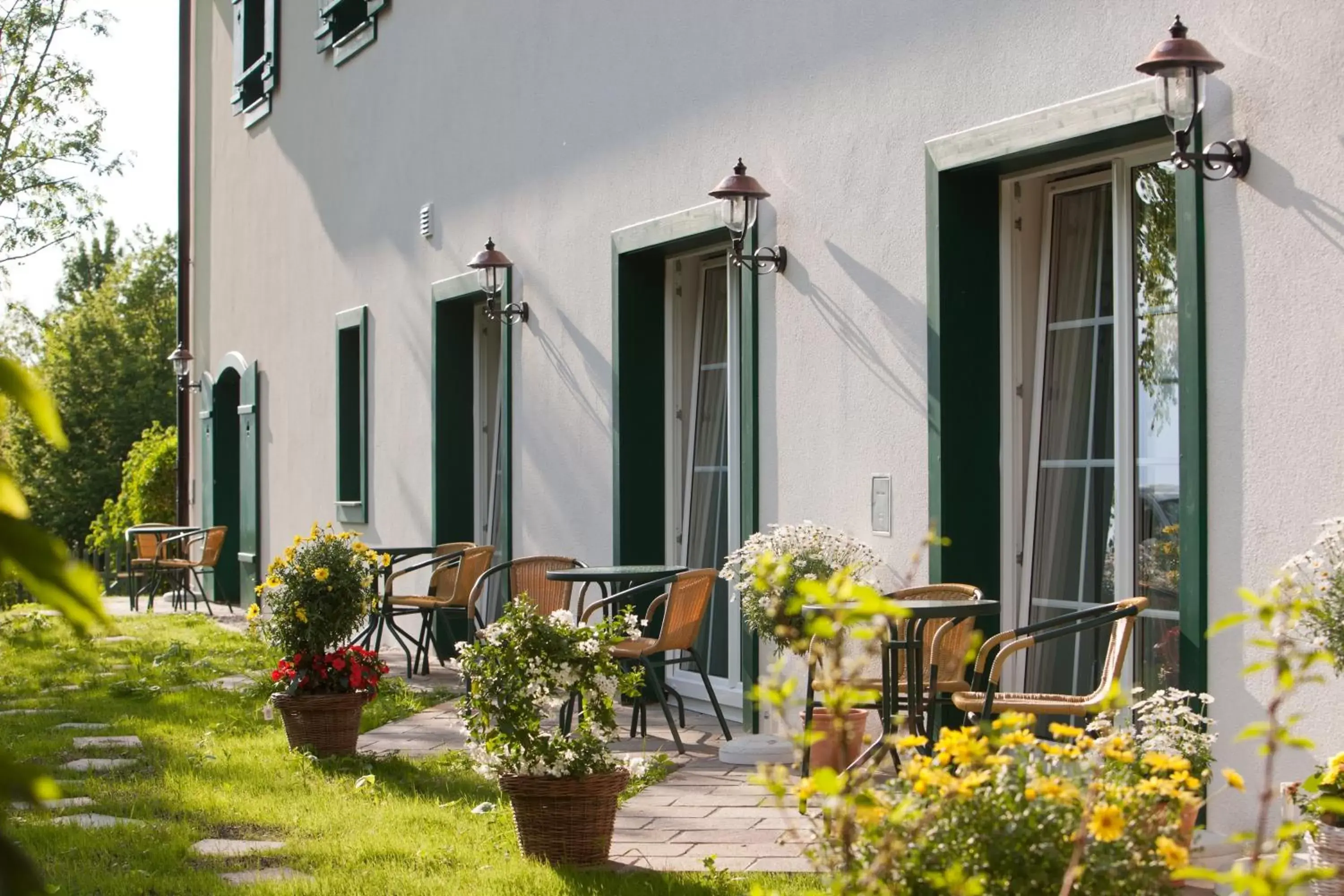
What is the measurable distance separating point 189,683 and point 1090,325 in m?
6.13

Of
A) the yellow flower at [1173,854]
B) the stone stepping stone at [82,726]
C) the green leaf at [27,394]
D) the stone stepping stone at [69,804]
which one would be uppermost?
the green leaf at [27,394]

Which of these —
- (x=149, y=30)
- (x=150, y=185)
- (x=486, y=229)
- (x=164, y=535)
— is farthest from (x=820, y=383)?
(x=150, y=185)

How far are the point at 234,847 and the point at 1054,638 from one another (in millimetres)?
2763

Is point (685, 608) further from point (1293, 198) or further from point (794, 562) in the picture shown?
point (1293, 198)

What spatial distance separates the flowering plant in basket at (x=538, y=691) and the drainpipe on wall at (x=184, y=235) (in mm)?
13041

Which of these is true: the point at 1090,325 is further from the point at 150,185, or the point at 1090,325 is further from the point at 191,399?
the point at 150,185

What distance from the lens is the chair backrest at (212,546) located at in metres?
14.8

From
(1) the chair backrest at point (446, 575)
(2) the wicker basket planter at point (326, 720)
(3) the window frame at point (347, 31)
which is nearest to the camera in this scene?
(2) the wicker basket planter at point (326, 720)

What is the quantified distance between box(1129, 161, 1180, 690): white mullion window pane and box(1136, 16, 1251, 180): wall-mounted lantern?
46 centimetres

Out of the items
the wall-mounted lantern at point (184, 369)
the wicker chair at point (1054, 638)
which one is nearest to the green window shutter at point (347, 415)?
the wall-mounted lantern at point (184, 369)

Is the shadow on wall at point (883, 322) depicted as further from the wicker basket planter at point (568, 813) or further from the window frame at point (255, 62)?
the window frame at point (255, 62)

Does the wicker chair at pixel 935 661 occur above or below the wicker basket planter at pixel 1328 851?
above

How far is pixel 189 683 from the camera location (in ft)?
30.3

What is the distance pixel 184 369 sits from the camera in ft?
54.5
